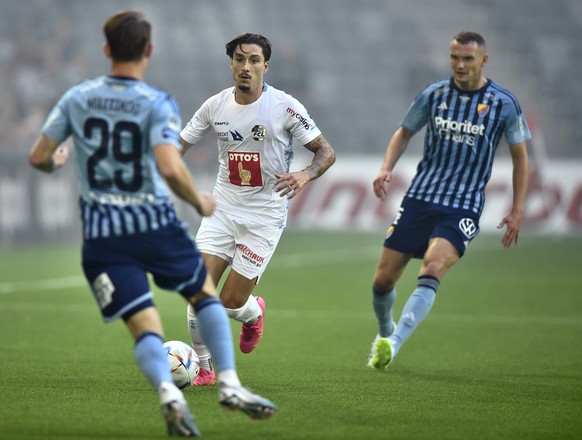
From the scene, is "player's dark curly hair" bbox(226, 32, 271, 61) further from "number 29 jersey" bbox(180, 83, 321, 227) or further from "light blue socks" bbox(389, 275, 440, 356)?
"light blue socks" bbox(389, 275, 440, 356)

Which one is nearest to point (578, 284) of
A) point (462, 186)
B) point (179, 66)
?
point (462, 186)

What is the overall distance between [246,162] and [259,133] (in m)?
0.22

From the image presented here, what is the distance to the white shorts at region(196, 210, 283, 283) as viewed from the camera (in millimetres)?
7367

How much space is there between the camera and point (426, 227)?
792 centimetres

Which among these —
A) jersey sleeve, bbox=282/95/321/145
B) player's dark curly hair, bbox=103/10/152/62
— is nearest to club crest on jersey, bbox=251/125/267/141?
jersey sleeve, bbox=282/95/321/145

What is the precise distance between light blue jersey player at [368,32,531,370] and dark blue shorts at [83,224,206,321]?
2.52 metres

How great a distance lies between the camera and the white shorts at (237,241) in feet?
24.2

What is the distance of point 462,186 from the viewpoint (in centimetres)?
784

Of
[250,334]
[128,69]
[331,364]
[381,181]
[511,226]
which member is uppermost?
[128,69]

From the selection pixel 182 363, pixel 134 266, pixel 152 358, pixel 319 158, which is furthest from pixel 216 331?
pixel 319 158

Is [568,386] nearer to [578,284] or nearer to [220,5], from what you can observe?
[578,284]

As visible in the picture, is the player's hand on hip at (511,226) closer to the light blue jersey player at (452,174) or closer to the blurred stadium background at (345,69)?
the light blue jersey player at (452,174)

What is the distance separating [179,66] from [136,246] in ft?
68.7

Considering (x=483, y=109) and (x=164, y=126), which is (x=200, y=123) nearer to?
(x=483, y=109)
